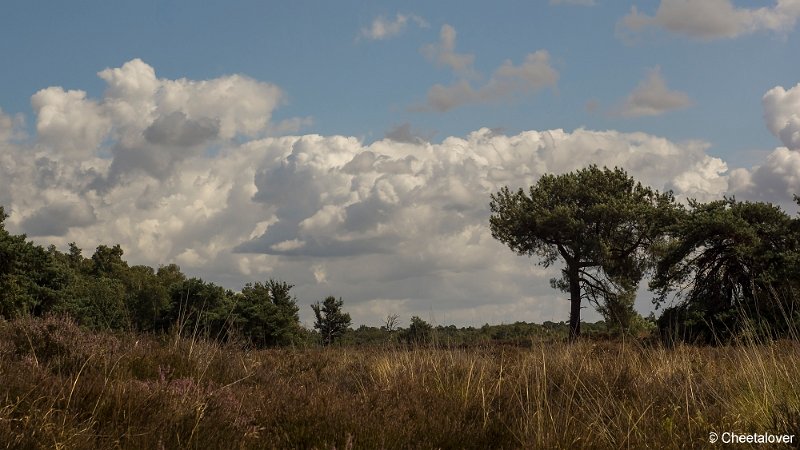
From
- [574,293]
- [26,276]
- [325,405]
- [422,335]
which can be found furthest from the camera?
[574,293]

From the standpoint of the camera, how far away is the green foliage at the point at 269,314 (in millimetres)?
44000

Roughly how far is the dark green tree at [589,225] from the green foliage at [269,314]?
14.0 m

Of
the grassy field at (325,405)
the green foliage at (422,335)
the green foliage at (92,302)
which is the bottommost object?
the grassy field at (325,405)

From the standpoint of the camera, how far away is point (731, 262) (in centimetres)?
2792

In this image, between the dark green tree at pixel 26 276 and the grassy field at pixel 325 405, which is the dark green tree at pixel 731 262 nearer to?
the grassy field at pixel 325 405

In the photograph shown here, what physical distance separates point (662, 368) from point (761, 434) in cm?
380

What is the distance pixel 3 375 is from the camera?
6.57 m

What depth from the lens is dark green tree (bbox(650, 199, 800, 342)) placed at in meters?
26.0

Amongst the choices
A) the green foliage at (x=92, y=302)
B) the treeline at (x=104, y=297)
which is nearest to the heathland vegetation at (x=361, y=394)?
the green foliage at (x=92, y=302)

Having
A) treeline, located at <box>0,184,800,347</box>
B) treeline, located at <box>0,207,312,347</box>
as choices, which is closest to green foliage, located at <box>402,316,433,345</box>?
treeline, located at <box>0,184,800,347</box>

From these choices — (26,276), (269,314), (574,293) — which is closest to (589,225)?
(574,293)

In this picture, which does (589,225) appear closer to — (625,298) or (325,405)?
(625,298)

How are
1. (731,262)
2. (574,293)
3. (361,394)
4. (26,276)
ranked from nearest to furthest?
(361,394), (731,262), (26,276), (574,293)

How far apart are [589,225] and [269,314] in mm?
19864
